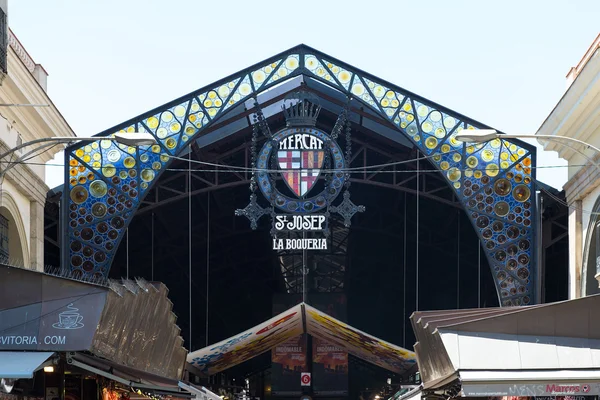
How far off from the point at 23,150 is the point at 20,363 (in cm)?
1430

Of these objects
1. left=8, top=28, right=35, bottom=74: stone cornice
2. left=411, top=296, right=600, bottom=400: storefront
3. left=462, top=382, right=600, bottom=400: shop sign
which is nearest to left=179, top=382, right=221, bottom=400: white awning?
left=411, top=296, right=600, bottom=400: storefront

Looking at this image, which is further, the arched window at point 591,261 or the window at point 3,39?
the arched window at point 591,261

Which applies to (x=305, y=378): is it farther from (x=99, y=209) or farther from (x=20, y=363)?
(x=20, y=363)

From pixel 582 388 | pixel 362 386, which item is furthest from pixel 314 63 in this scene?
pixel 362 386

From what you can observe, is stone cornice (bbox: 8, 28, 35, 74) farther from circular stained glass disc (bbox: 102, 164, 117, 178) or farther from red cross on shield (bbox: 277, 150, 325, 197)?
red cross on shield (bbox: 277, 150, 325, 197)

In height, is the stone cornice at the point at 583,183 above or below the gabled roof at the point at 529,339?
above

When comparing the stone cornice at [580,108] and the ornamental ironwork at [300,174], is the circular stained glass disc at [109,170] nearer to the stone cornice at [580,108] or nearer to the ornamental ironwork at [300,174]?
the ornamental ironwork at [300,174]

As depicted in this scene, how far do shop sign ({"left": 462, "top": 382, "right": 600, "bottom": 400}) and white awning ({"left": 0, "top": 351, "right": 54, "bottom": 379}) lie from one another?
696 centimetres

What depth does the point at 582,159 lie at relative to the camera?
30359 millimetres

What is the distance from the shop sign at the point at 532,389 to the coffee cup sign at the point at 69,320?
641cm

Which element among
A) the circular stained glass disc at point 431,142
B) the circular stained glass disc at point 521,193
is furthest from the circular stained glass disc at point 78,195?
the circular stained glass disc at point 521,193

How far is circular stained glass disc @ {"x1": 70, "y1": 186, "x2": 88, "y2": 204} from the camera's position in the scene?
33156 mm

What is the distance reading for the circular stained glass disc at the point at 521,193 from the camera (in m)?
33.1

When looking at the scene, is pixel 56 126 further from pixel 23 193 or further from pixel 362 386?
pixel 362 386
